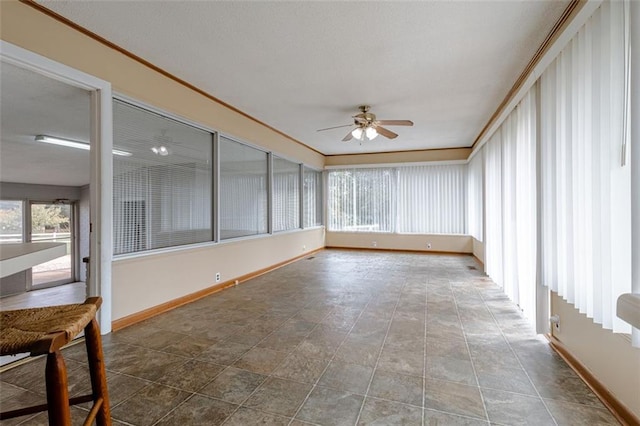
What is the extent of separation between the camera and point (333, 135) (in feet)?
19.5

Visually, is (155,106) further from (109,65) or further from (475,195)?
(475,195)

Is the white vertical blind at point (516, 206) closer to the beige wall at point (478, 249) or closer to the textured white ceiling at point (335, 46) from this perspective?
the textured white ceiling at point (335, 46)

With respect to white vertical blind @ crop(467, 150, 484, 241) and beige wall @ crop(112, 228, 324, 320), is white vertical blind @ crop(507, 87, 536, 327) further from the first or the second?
beige wall @ crop(112, 228, 324, 320)

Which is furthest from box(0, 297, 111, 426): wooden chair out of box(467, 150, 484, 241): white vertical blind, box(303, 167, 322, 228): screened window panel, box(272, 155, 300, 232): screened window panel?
box(303, 167, 322, 228): screened window panel

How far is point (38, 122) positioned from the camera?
3721mm

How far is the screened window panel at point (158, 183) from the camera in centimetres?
288

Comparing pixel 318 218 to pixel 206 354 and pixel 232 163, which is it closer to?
pixel 232 163

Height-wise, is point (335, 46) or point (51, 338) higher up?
point (335, 46)

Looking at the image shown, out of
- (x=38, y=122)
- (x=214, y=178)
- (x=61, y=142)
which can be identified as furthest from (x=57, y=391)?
(x=61, y=142)

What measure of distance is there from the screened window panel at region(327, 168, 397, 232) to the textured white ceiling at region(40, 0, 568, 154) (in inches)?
141

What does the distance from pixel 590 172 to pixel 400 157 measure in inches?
231

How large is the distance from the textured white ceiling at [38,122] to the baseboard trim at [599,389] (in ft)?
15.4

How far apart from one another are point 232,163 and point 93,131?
1.99 m

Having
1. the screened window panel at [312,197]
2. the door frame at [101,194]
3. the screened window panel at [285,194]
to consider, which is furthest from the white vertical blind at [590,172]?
the screened window panel at [312,197]
